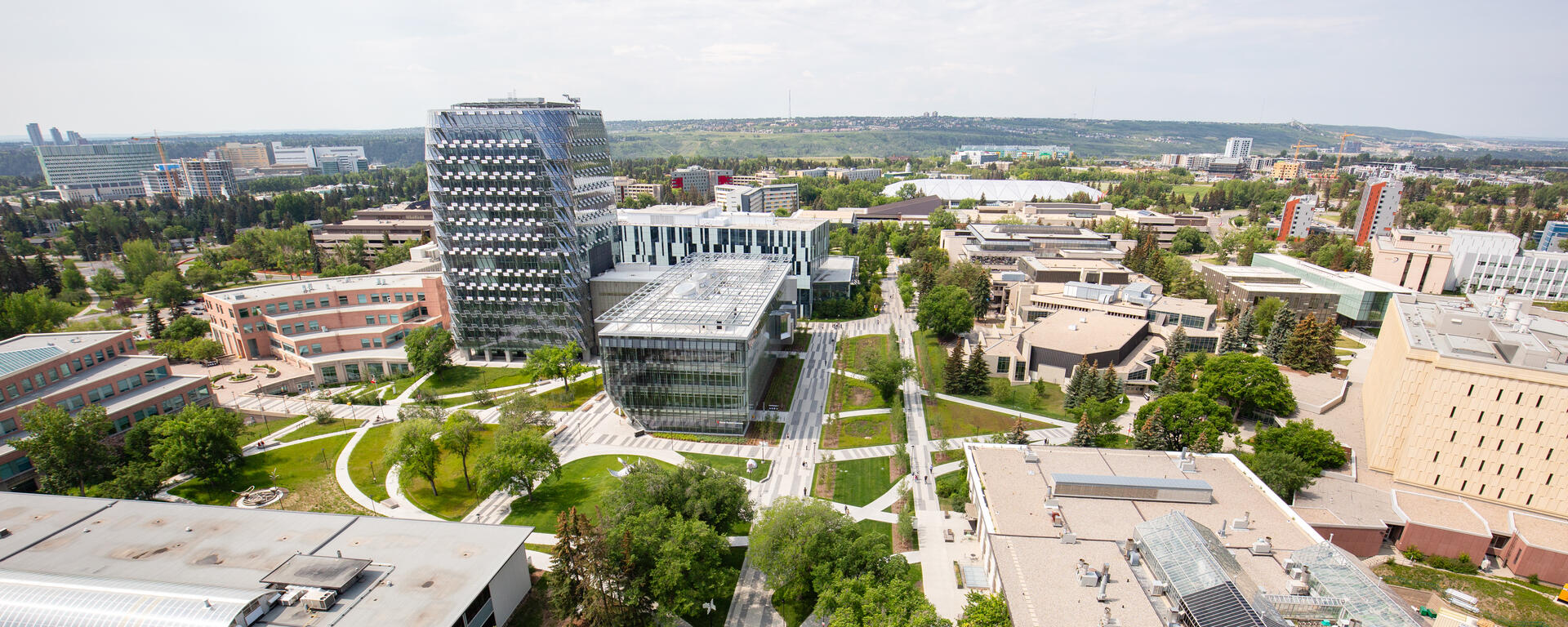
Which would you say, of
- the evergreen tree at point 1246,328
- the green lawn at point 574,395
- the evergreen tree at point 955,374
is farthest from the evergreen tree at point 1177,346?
the green lawn at point 574,395

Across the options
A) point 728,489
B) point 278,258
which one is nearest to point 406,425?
point 728,489

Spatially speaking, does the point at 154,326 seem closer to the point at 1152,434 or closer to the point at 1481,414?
the point at 1152,434

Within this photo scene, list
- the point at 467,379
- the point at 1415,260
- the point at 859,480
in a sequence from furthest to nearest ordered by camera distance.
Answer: the point at 1415,260, the point at 467,379, the point at 859,480

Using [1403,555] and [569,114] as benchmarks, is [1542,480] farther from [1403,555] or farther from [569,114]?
[569,114]

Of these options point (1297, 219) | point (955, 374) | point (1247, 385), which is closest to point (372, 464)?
point (955, 374)

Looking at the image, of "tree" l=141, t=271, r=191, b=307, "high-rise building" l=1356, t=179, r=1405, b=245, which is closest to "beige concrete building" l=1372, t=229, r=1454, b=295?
"high-rise building" l=1356, t=179, r=1405, b=245

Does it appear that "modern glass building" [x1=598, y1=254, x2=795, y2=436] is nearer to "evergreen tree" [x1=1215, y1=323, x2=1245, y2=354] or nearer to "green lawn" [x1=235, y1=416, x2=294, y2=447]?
"green lawn" [x1=235, y1=416, x2=294, y2=447]
